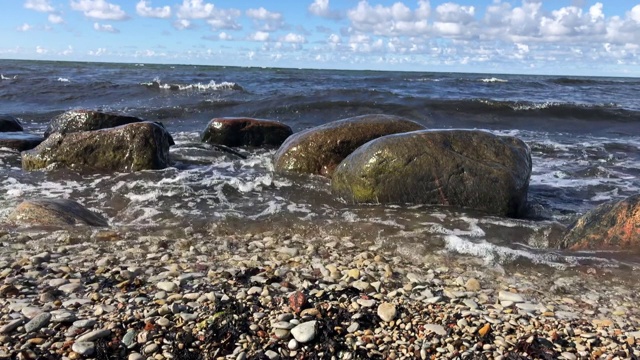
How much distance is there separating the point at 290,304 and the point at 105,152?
18.3 feet

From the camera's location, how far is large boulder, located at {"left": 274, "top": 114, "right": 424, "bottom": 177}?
766cm

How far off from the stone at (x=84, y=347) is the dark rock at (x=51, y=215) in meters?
2.49

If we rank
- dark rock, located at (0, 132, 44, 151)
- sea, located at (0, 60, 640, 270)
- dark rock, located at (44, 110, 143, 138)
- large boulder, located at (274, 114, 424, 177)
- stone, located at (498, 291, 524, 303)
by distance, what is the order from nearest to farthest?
1. stone, located at (498, 291, 524, 303)
2. sea, located at (0, 60, 640, 270)
3. large boulder, located at (274, 114, 424, 177)
4. dark rock, located at (0, 132, 44, 151)
5. dark rock, located at (44, 110, 143, 138)

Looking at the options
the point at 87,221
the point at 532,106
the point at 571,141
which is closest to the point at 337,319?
the point at 87,221

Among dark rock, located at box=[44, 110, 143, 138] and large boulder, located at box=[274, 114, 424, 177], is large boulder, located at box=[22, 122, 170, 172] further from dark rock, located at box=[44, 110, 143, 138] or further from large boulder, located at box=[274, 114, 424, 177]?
large boulder, located at box=[274, 114, 424, 177]

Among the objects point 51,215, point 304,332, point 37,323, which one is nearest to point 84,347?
point 37,323

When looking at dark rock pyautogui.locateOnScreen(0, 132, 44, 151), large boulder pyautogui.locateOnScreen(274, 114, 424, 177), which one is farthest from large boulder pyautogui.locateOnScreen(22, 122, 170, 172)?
large boulder pyautogui.locateOnScreen(274, 114, 424, 177)

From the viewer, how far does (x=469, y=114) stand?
17.2 m

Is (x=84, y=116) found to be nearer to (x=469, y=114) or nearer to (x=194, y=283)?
(x=194, y=283)

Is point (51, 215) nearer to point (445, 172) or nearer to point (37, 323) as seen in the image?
point (37, 323)

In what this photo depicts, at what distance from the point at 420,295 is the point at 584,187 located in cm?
519

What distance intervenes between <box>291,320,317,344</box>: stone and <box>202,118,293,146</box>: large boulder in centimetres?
724

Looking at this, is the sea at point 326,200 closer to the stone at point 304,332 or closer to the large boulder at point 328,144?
the large boulder at point 328,144

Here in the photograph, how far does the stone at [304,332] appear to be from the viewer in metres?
3.06
